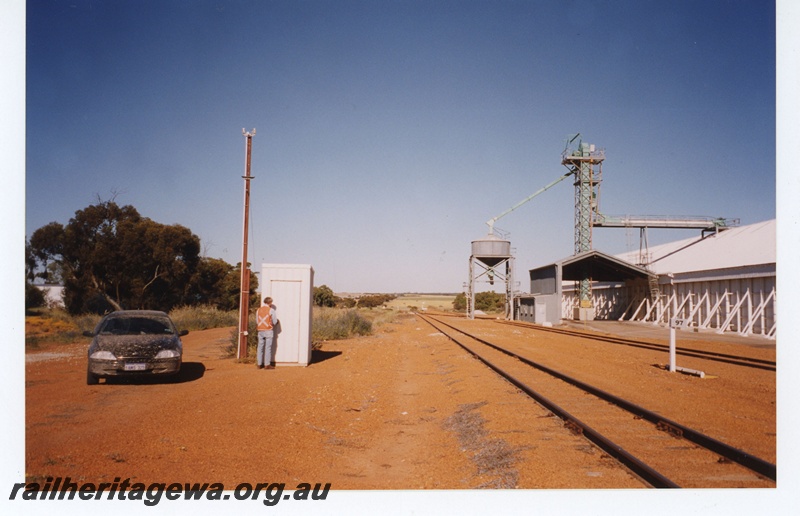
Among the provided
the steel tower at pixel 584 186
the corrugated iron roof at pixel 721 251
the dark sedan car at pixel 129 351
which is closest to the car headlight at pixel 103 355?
the dark sedan car at pixel 129 351

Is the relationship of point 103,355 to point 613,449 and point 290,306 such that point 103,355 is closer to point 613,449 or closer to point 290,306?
point 290,306

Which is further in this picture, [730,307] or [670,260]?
[670,260]

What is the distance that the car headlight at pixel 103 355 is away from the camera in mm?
9664

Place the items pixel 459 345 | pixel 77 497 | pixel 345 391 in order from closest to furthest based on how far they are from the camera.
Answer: pixel 77 497 < pixel 345 391 < pixel 459 345

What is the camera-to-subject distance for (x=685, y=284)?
97.8 feet

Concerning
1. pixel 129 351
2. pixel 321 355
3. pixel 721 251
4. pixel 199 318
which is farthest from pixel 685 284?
pixel 129 351

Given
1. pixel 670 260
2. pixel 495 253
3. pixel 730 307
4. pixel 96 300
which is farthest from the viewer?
pixel 495 253

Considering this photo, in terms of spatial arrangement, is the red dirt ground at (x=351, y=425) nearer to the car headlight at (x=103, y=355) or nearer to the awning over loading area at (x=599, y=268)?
the car headlight at (x=103, y=355)

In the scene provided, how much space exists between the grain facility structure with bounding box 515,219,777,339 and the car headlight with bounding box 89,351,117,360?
61.5 feet

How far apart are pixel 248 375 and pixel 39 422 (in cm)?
478

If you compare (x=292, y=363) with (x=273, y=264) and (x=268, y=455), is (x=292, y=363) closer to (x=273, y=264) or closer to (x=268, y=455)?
(x=273, y=264)

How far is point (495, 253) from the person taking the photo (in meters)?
44.5

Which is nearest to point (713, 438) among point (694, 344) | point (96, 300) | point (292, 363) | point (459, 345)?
point (292, 363)

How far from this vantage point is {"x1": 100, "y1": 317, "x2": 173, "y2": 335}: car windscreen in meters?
10.5
